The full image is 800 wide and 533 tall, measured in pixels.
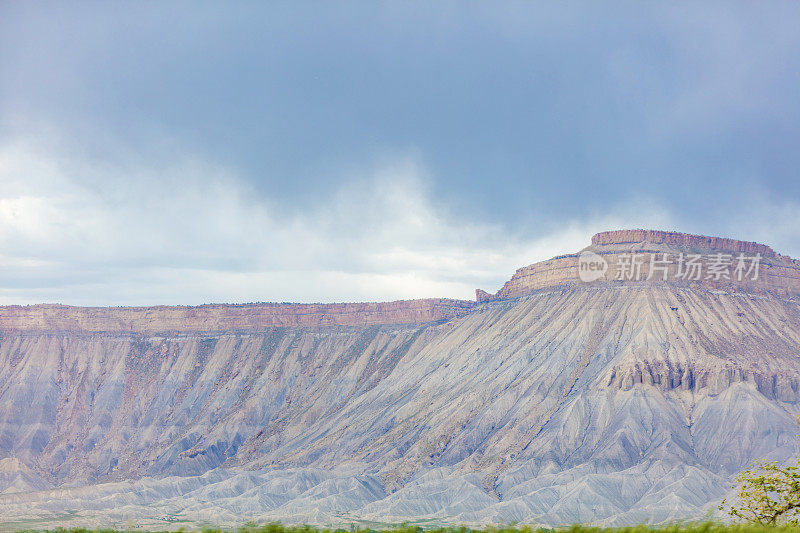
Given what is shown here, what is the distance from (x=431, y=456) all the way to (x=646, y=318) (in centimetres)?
4793

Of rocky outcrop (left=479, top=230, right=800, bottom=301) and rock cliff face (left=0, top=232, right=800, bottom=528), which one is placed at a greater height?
rocky outcrop (left=479, top=230, right=800, bottom=301)

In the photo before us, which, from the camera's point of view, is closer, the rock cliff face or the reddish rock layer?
the rock cliff face

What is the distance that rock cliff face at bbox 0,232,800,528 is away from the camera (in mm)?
128125

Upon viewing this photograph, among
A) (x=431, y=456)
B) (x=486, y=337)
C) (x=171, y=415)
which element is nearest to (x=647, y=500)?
(x=431, y=456)

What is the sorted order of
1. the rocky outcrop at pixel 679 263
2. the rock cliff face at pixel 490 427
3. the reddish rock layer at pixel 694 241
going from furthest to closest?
1. the reddish rock layer at pixel 694 241
2. the rocky outcrop at pixel 679 263
3. the rock cliff face at pixel 490 427

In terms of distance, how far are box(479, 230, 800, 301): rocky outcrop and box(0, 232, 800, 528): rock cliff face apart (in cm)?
89

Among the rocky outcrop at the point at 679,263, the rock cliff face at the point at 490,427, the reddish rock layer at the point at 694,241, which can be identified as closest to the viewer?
the rock cliff face at the point at 490,427

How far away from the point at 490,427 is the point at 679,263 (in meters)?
56.6

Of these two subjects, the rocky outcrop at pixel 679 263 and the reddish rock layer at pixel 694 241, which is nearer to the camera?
the rocky outcrop at pixel 679 263

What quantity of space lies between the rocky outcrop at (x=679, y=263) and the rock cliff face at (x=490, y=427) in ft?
2.90

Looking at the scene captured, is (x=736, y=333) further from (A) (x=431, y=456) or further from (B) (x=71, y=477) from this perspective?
(B) (x=71, y=477)

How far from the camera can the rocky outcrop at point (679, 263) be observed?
175375 millimetres

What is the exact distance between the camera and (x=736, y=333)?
15912 centimetres

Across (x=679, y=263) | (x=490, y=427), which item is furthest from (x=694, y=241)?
(x=490, y=427)
